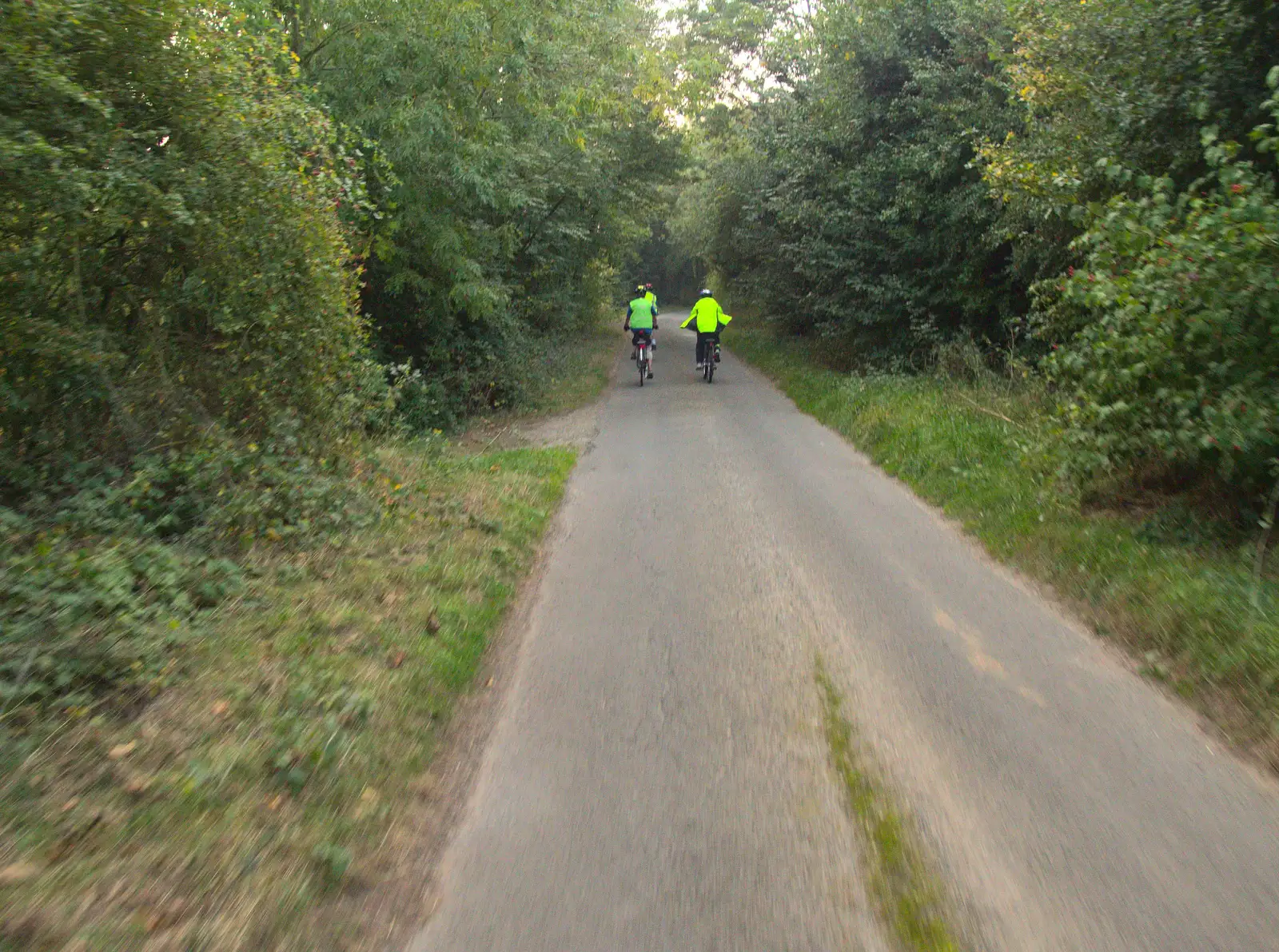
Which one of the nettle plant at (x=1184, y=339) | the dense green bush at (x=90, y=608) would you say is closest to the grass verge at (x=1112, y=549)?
the nettle plant at (x=1184, y=339)

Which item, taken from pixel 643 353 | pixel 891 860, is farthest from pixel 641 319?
pixel 891 860

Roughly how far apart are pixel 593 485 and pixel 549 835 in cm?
664

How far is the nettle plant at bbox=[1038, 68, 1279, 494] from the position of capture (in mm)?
5977

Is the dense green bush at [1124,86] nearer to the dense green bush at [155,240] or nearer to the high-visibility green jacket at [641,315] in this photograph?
the dense green bush at [155,240]

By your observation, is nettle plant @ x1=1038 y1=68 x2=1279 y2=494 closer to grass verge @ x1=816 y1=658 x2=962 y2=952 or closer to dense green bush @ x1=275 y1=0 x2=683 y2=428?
grass verge @ x1=816 y1=658 x2=962 y2=952

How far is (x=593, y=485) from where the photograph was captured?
1031 centimetres

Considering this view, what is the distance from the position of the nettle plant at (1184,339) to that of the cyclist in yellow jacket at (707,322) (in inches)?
455

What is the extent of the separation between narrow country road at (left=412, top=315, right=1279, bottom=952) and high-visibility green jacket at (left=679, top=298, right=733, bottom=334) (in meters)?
12.1

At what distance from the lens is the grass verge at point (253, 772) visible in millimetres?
3062

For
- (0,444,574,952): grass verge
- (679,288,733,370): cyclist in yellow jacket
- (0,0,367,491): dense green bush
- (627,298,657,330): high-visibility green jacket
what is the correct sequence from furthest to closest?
(627,298,657,330): high-visibility green jacket, (679,288,733,370): cyclist in yellow jacket, (0,0,367,491): dense green bush, (0,444,574,952): grass verge

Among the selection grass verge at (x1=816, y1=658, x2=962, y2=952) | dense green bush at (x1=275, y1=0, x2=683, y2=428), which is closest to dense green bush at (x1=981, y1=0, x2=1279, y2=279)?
grass verge at (x1=816, y1=658, x2=962, y2=952)

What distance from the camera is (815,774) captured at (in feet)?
14.0

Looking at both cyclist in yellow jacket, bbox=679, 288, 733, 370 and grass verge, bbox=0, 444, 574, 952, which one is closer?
grass verge, bbox=0, 444, 574, 952

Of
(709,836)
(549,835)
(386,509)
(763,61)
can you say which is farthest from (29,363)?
(763,61)
